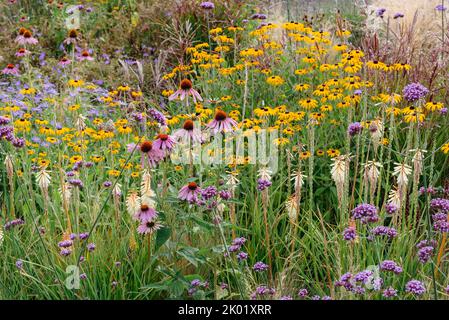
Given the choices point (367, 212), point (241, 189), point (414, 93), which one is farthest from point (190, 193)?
point (241, 189)

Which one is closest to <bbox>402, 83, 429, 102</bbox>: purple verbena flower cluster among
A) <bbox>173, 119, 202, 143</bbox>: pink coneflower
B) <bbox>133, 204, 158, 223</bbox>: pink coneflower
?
<bbox>173, 119, 202, 143</bbox>: pink coneflower

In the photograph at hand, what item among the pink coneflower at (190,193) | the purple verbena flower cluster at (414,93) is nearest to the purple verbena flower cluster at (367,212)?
the purple verbena flower cluster at (414,93)

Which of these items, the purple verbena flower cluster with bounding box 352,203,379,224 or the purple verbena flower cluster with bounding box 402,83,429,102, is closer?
the purple verbena flower cluster with bounding box 402,83,429,102

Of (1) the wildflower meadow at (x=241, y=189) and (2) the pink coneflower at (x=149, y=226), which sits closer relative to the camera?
(2) the pink coneflower at (x=149, y=226)

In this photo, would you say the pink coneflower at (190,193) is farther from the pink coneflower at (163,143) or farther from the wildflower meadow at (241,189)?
the pink coneflower at (163,143)

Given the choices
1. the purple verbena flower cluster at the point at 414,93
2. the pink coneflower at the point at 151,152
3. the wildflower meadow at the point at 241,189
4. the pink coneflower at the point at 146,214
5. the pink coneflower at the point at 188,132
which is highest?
the purple verbena flower cluster at the point at 414,93

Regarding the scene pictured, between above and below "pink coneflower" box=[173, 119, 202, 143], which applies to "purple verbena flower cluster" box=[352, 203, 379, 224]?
below

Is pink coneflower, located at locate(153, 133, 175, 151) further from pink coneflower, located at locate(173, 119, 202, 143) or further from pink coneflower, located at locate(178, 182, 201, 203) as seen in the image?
pink coneflower, located at locate(178, 182, 201, 203)

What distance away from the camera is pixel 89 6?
30.0ft

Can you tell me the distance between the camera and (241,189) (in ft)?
15.4

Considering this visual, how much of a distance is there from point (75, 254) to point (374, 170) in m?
1.59

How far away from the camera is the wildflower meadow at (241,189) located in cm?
322

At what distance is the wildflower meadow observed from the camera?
3.22 meters
